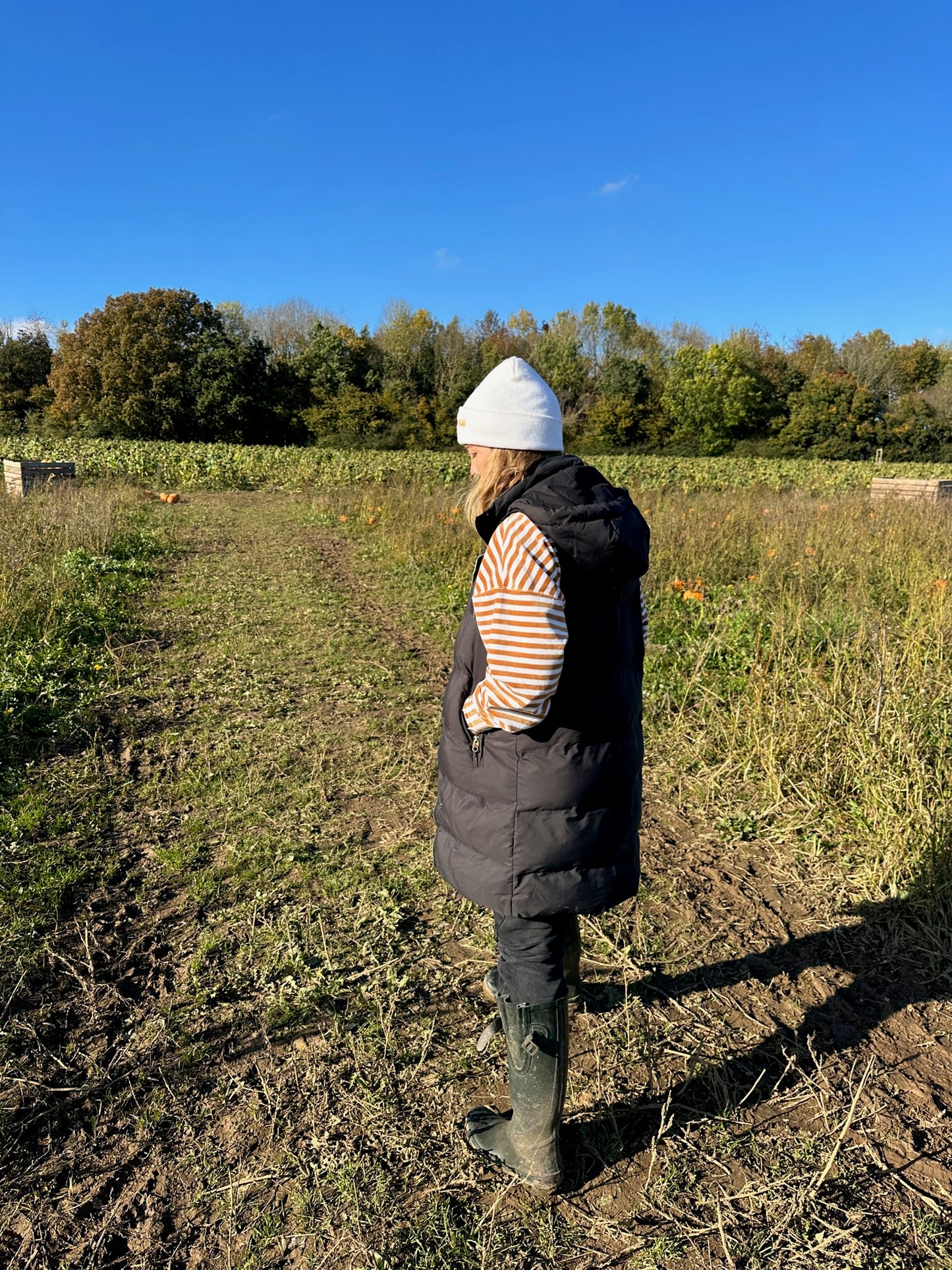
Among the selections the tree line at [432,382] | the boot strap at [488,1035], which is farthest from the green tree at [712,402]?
the boot strap at [488,1035]

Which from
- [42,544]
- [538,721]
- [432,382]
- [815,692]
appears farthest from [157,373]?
[538,721]

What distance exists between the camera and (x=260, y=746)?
436 cm

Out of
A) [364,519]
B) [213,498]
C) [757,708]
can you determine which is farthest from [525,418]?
[213,498]

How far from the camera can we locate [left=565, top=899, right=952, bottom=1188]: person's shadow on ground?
207cm

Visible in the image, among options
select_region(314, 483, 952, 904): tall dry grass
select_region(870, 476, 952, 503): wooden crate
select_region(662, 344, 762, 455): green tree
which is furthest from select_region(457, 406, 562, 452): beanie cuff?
select_region(662, 344, 762, 455): green tree

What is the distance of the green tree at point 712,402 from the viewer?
51.5 meters

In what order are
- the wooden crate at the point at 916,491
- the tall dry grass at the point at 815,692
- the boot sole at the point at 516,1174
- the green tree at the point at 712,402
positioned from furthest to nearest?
the green tree at the point at 712,402
the wooden crate at the point at 916,491
the tall dry grass at the point at 815,692
the boot sole at the point at 516,1174

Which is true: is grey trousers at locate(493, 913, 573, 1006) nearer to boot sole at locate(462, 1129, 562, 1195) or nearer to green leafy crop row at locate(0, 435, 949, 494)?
boot sole at locate(462, 1129, 562, 1195)

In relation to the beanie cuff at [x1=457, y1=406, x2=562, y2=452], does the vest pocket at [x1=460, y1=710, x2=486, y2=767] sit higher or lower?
lower

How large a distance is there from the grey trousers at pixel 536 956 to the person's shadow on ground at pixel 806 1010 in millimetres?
581

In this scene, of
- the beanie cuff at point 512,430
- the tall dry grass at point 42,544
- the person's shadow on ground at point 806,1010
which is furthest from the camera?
the tall dry grass at point 42,544

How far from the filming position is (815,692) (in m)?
3.98

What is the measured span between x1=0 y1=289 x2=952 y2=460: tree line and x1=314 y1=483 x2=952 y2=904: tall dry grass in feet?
106

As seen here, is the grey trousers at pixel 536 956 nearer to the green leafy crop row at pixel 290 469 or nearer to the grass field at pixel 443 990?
the grass field at pixel 443 990
